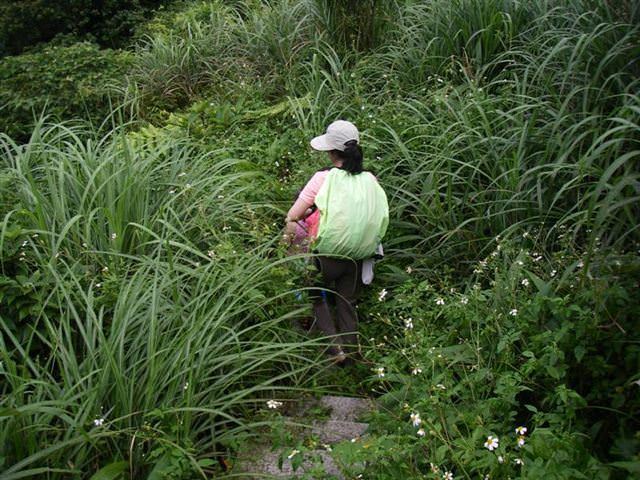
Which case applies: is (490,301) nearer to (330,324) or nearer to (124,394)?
(330,324)

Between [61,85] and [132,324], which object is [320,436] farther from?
[61,85]

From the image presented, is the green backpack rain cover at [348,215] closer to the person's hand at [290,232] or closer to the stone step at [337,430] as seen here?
the person's hand at [290,232]

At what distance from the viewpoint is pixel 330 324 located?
4.69 metres

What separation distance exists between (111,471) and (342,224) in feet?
6.23

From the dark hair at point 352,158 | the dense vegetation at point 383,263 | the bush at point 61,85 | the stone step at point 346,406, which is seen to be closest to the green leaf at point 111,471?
the dense vegetation at point 383,263

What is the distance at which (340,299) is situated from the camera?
4680 mm

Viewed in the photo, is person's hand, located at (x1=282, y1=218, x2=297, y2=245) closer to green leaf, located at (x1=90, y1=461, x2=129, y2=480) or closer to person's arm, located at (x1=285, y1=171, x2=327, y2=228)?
person's arm, located at (x1=285, y1=171, x2=327, y2=228)

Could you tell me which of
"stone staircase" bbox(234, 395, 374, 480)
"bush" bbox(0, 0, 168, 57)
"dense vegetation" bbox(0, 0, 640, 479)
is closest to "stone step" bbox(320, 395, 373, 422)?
"stone staircase" bbox(234, 395, 374, 480)

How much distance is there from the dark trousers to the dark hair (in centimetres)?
53

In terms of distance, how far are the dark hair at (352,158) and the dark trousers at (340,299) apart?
531 mm

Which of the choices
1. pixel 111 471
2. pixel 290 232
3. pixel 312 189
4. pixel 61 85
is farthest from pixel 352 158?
pixel 61 85

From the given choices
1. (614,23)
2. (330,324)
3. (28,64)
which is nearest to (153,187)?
(330,324)

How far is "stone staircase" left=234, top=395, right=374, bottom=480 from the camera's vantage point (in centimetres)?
334

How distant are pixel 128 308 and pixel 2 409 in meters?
0.84
